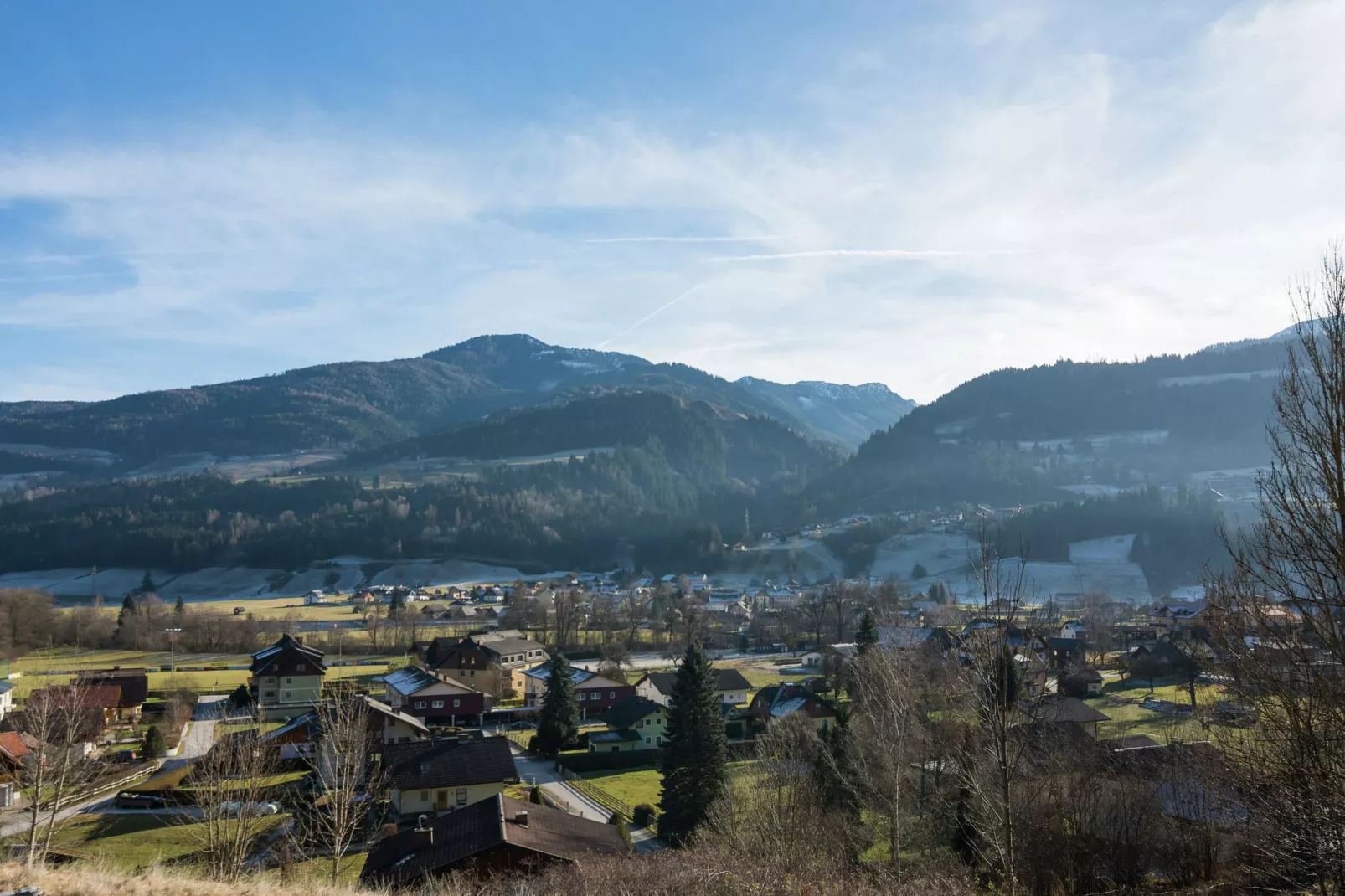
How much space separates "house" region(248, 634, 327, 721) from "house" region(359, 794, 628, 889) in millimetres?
28266

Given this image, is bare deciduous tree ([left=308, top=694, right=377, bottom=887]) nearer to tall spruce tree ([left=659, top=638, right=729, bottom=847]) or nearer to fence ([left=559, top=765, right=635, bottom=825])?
fence ([left=559, top=765, right=635, bottom=825])

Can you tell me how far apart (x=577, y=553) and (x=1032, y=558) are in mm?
69447

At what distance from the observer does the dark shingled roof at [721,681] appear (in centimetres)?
4425

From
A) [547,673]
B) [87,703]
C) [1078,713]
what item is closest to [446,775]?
[87,703]

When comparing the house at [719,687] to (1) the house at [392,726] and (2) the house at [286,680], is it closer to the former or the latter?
(1) the house at [392,726]

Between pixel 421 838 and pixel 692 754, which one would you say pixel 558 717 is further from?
pixel 421 838

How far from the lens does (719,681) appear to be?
146 ft

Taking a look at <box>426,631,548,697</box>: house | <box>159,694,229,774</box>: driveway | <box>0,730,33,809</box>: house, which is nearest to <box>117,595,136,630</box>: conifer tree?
<box>159,694,229,774</box>: driveway

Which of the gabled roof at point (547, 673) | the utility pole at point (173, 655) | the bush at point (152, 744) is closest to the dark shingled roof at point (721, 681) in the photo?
the gabled roof at point (547, 673)

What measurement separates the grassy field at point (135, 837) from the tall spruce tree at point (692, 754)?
11.8m

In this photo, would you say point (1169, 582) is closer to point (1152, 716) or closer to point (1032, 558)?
point (1032, 558)

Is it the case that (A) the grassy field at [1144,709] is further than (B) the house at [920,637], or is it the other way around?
(B) the house at [920,637]

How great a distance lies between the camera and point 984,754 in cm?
1702

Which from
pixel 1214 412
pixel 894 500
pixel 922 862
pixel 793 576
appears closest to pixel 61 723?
pixel 922 862
